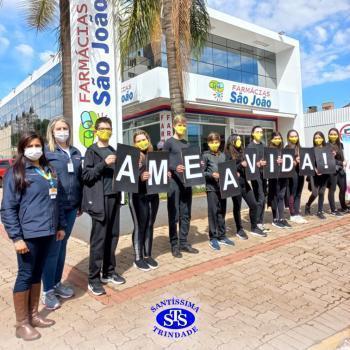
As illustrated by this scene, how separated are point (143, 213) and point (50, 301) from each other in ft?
5.31

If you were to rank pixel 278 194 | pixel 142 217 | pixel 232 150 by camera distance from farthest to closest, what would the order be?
pixel 278 194 < pixel 232 150 < pixel 142 217

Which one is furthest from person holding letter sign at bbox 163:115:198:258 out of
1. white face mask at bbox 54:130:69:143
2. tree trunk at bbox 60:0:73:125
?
tree trunk at bbox 60:0:73:125

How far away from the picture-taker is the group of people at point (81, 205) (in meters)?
3.14

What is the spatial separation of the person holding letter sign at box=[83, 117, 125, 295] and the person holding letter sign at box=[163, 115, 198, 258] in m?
1.23

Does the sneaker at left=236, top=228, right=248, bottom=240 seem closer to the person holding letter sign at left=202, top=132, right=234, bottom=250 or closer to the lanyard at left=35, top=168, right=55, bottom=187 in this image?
the person holding letter sign at left=202, top=132, right=234, bottom=250

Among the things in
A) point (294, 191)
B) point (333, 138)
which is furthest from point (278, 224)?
point (333, 138)

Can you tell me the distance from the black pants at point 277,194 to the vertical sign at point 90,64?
4059 millimetres

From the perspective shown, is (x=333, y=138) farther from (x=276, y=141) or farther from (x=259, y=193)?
(x=259, y=193)

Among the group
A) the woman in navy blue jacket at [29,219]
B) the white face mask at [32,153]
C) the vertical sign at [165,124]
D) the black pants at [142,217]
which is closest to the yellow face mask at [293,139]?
the black pants at [142,217]

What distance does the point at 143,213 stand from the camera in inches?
188

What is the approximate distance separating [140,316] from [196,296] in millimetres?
743

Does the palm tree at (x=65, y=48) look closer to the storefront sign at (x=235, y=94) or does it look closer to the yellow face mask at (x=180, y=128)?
the yellow face mask at (x=180, y=128)

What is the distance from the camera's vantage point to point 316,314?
3496 mm

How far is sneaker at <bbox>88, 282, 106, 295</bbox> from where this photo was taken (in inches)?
158
